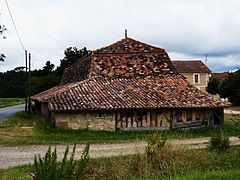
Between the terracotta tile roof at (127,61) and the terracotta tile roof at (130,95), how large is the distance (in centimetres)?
78

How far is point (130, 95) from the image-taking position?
22141 millimetres

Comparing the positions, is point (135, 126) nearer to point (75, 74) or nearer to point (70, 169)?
point (75, 74)

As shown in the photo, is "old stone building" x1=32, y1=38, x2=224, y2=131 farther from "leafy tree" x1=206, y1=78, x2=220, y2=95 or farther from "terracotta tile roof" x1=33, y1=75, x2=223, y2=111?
"leafy tree" x1=206, y1=78, x2=220, y2=95

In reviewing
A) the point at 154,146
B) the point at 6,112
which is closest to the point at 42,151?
the point at 154,146

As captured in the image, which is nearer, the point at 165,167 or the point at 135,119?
the point at 165,167

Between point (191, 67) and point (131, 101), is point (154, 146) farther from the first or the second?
point (191, 67)

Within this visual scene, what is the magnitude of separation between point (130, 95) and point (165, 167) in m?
11.8

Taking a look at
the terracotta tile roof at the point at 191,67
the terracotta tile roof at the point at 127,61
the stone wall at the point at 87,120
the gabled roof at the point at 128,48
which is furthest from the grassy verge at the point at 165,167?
the terracotta tile roof at the point at 191,67

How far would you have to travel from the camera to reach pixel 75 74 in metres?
31.0

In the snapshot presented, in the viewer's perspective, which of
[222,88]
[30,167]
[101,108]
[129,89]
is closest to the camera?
[30,167]

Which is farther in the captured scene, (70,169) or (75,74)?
(75,74)

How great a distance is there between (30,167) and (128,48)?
17.7 metres

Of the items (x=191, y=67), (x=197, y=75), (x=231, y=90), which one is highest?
(x=191, y=67)

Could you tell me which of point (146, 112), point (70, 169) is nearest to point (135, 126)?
point (146, 112)
